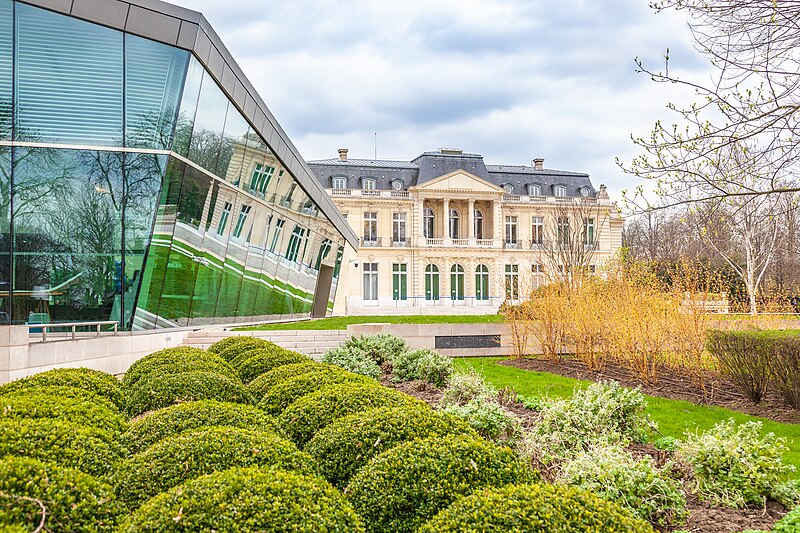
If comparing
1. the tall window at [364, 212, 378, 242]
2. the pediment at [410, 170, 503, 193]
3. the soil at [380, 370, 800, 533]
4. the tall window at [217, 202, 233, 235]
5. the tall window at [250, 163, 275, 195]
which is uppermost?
the pediment at [410, 170, 503, 193]

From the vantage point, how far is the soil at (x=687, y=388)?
10180 mm

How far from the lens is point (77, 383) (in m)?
6.76

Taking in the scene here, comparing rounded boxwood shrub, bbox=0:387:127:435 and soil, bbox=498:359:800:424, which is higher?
rounded boxwood shrub, bbox=0:387:127:435

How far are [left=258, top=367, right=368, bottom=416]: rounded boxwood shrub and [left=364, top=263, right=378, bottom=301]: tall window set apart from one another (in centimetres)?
5049

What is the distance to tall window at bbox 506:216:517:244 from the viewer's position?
2401 inches

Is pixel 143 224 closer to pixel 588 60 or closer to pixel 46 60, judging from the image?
pixel 46 60

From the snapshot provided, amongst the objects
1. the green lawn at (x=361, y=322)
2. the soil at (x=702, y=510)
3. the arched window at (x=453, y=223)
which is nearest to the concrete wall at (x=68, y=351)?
the soil at (x=702, y=510)

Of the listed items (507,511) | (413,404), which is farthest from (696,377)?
(507,511)

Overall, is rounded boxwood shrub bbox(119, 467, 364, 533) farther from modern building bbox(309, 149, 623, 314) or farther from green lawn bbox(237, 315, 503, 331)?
modern building bbox(309, 149, 623, 314)

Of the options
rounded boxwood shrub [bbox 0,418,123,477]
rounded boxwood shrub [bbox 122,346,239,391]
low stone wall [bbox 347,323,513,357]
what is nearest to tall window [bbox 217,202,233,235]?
low stone wall [bbox 347,323,513,357]

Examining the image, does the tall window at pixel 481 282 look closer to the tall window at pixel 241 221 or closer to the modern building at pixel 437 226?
the modern building at pixel 437 226

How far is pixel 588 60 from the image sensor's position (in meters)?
8.53

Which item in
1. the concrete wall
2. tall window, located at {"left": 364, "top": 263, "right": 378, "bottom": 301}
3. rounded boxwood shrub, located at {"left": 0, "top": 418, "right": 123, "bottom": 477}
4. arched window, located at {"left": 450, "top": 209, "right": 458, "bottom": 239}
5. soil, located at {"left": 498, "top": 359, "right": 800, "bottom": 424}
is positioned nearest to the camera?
rounded boxwood shrub, located at {"left": 0, "top": 418, "right": 123, "bottom": 477}

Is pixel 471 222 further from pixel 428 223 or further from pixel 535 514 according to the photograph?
pixel 535 514
